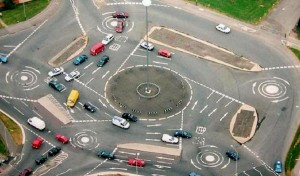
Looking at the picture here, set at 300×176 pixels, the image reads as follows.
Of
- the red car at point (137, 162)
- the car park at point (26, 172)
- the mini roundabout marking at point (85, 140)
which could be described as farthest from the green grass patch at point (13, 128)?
the red car at point (137, 162)

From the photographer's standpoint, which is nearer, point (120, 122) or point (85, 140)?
point (85, 140)

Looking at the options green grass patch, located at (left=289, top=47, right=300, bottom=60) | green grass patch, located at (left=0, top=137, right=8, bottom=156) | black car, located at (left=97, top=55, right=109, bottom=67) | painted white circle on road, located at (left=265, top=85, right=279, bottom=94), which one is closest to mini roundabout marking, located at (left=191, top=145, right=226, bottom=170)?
painted white circle on road, located at (left=265, top=85, right=279, bottom=94)

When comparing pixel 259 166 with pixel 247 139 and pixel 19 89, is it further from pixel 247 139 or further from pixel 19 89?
pixel 19 89

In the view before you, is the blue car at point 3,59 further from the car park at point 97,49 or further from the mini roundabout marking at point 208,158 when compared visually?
the mini roundabout marking at point 208,158

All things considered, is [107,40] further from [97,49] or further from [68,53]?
[68,53]

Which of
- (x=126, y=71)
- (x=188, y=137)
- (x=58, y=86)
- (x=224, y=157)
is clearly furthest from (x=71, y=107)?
(x=224, y=157)

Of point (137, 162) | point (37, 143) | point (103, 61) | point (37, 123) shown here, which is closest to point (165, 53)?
point (103, 61)

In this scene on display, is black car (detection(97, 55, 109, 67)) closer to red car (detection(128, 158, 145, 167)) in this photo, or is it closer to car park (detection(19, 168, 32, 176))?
red car (detection(128, 158, 145, 167))
